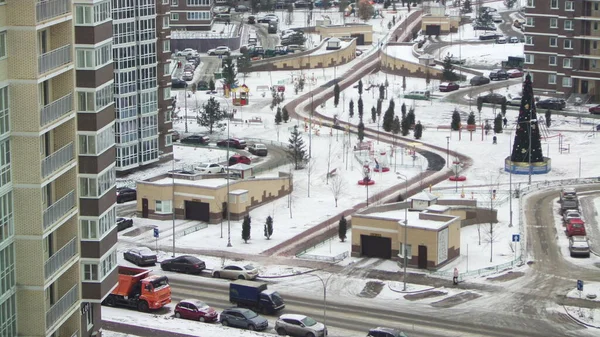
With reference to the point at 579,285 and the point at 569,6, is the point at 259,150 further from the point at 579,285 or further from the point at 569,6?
the point at 579,285

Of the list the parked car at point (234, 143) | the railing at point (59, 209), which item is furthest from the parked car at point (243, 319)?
the parked car at point (234, 143)

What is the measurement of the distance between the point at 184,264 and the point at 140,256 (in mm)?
3127

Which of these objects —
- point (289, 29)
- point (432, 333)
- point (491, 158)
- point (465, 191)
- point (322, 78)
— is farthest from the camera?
point (289, 29)

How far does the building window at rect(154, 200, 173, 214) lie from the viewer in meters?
83.6

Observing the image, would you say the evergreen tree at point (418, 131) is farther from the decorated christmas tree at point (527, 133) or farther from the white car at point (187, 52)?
the white car at point (187, 52)

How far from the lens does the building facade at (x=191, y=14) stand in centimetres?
16050

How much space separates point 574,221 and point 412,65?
65.9 meters

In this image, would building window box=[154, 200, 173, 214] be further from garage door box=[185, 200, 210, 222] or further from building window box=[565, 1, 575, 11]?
building window box=[565, 1, 575, 11]

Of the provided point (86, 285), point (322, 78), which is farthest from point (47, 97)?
point (322, 78)

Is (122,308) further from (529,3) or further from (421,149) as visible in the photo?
(529,3)

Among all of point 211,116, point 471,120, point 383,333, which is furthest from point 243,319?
point 471,120

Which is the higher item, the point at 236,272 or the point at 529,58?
the point at 529,58

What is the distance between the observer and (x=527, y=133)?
95.3 m

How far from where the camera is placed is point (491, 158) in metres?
102
